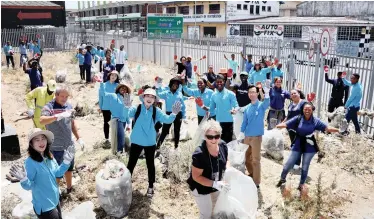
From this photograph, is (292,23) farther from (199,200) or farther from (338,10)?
(199,200)

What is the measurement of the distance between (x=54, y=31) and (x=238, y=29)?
2175 centimetres

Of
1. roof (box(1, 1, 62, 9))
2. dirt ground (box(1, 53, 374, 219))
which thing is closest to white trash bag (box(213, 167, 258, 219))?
dirt ground (box(1, 53, 374, 219))

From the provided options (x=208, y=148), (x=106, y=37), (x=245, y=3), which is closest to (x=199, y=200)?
(x=208, y=148)

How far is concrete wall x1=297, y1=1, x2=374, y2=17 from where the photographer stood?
3584cm

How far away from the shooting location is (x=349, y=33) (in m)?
25.0

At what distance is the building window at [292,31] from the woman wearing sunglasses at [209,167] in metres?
30.6

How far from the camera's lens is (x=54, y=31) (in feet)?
88.1

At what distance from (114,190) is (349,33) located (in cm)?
2507

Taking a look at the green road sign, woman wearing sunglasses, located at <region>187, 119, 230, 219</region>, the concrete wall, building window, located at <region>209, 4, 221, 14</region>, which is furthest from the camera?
building window, located at <region>209, 4, 221, 14</region>

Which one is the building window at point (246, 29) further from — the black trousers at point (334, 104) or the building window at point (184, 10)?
the black trousers at point (334, 104)

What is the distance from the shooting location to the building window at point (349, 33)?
24.4 metres

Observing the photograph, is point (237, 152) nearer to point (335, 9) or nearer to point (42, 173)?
point (42, 173)

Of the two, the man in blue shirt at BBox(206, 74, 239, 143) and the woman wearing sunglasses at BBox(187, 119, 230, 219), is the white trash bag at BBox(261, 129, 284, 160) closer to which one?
the man in blue shirt at BBox(206, 74, 239, 143)

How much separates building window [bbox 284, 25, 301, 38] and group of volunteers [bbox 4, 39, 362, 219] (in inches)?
990
